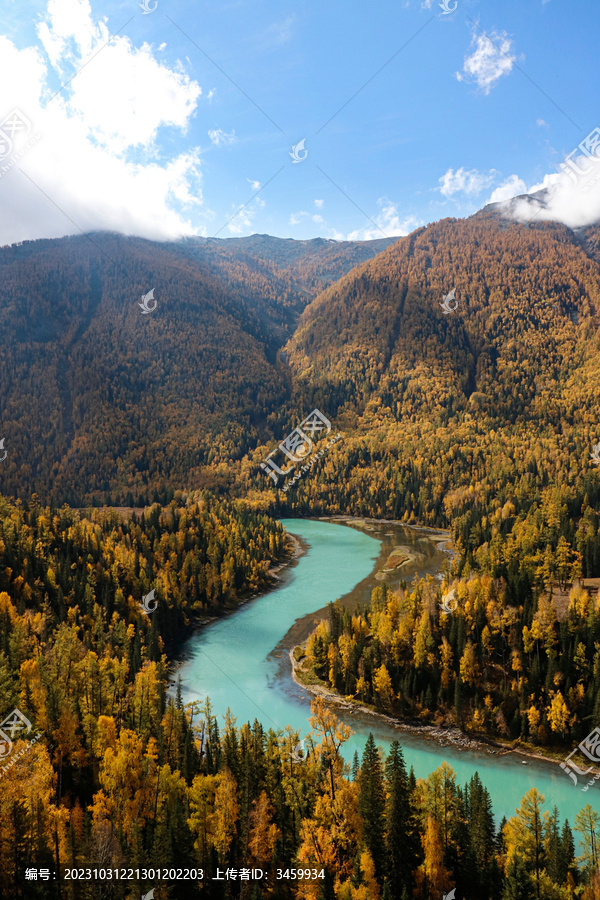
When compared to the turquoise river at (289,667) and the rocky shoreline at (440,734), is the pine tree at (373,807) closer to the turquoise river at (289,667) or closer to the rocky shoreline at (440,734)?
the turquoise river at (289,667)

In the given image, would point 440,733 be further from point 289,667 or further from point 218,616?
point 218,616

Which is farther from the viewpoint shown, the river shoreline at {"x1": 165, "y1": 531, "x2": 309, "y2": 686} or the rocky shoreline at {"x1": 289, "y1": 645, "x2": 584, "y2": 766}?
the river shoreline at {"x1": 165, "y1": 531, "x2": 309, "y2": 686}

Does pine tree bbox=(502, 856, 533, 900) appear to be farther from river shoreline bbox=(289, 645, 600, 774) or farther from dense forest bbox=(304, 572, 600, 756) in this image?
dense forest bbox=(304, 572, 600, 756)

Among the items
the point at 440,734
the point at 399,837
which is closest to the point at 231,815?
the point at 399,837

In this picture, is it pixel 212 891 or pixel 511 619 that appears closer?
pixel 212 891

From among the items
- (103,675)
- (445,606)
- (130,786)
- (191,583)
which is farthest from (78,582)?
(445,606)

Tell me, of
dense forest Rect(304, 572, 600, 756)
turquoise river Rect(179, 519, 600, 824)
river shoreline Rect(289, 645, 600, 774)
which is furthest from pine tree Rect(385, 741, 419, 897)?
dense forest Rect(304, 572, 600, 756)

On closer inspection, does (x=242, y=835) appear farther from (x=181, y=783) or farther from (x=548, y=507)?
(x=548, y=507)

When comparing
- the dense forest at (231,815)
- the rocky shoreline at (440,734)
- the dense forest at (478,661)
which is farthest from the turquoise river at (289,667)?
the dense forest at (231,815)
